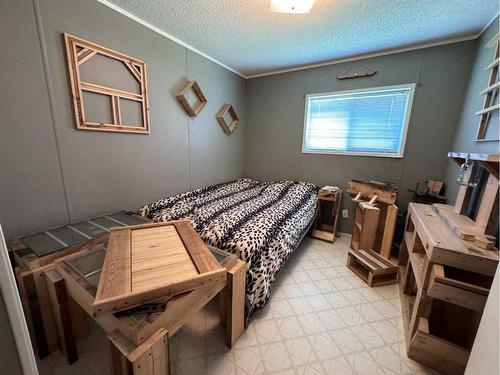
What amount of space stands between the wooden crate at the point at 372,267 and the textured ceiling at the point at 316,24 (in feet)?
7.14

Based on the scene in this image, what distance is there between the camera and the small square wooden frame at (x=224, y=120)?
2.90 metres

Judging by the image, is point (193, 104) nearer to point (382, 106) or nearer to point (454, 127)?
point (382, 106)

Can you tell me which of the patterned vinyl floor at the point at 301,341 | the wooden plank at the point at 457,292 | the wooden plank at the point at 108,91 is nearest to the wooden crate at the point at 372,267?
the patterned vinyl floor at the point at 301,341

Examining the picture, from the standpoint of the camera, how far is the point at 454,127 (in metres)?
2.16

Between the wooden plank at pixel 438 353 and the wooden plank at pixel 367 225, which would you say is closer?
the wooden plank at pixel 438 353

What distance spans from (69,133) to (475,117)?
333 cm

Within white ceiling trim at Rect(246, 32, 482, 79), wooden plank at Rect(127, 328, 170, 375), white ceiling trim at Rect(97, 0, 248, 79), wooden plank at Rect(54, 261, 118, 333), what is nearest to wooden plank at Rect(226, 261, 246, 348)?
wooden plank at Rect(127, 328, 170, 375)

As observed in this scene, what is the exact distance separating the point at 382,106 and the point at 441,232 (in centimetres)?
187

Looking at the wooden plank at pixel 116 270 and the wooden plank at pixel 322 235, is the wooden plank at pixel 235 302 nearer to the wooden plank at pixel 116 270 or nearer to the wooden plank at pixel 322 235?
the wooden plank at pixel 116 270

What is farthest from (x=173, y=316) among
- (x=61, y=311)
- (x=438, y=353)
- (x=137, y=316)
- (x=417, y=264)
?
(x=417, y=264)

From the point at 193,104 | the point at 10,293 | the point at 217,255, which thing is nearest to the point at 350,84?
the point at 193,104

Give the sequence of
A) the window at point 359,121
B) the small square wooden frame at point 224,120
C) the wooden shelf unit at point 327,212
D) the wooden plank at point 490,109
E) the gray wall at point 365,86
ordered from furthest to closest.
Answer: the small square wooden frame at point 224,120 < the wooden shelf unit at point 327,212 < the window at point 359,121 < the gray wall at point 365,86 < the wooden plank at point 490,109

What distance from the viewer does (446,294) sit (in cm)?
102

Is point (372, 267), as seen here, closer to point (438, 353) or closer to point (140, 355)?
point (438, 353)
